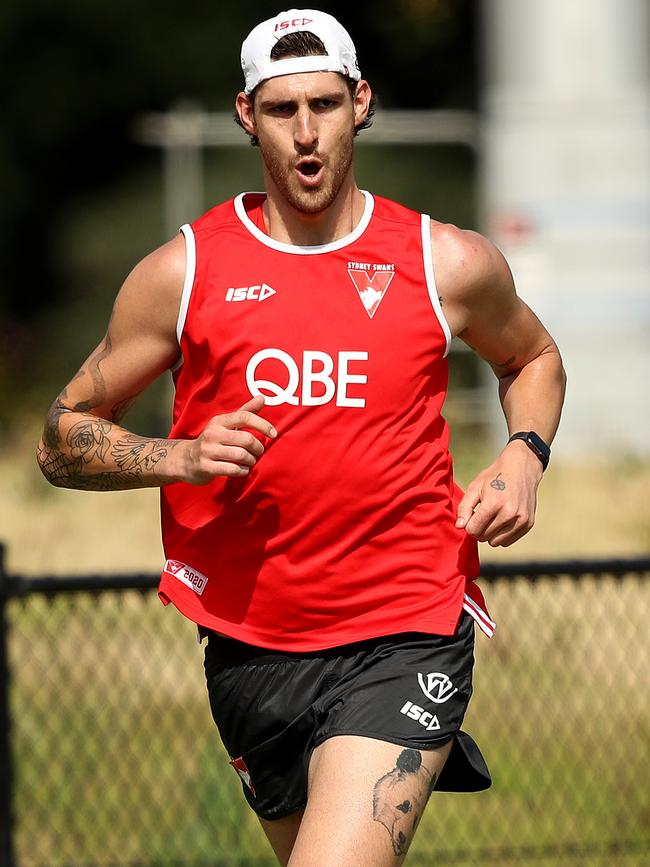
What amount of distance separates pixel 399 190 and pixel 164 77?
452cm

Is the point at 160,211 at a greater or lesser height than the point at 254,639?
greater

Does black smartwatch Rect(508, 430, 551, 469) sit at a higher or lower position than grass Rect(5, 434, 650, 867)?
higher

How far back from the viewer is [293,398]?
3.50m

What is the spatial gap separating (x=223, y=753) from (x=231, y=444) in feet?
9.23

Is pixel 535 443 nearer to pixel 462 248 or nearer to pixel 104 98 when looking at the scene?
pixel 462 248

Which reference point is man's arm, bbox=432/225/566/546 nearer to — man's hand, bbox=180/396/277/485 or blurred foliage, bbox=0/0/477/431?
man's hand, bbox=180/396/277/485

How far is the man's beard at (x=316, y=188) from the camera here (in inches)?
141

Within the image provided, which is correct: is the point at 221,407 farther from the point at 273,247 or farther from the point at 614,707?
the point at 614,707

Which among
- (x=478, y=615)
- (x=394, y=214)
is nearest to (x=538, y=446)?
(x=478, y=615)

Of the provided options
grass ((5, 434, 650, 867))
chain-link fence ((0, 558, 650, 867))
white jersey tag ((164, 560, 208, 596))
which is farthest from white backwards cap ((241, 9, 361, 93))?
grass ((5, 434, 650, 867))

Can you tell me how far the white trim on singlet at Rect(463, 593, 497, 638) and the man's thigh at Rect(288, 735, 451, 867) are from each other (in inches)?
13.4

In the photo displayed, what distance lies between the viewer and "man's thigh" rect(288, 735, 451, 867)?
324cm

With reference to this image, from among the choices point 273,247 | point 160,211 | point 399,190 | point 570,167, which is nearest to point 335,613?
point 273,247

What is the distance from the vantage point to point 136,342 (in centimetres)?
366
